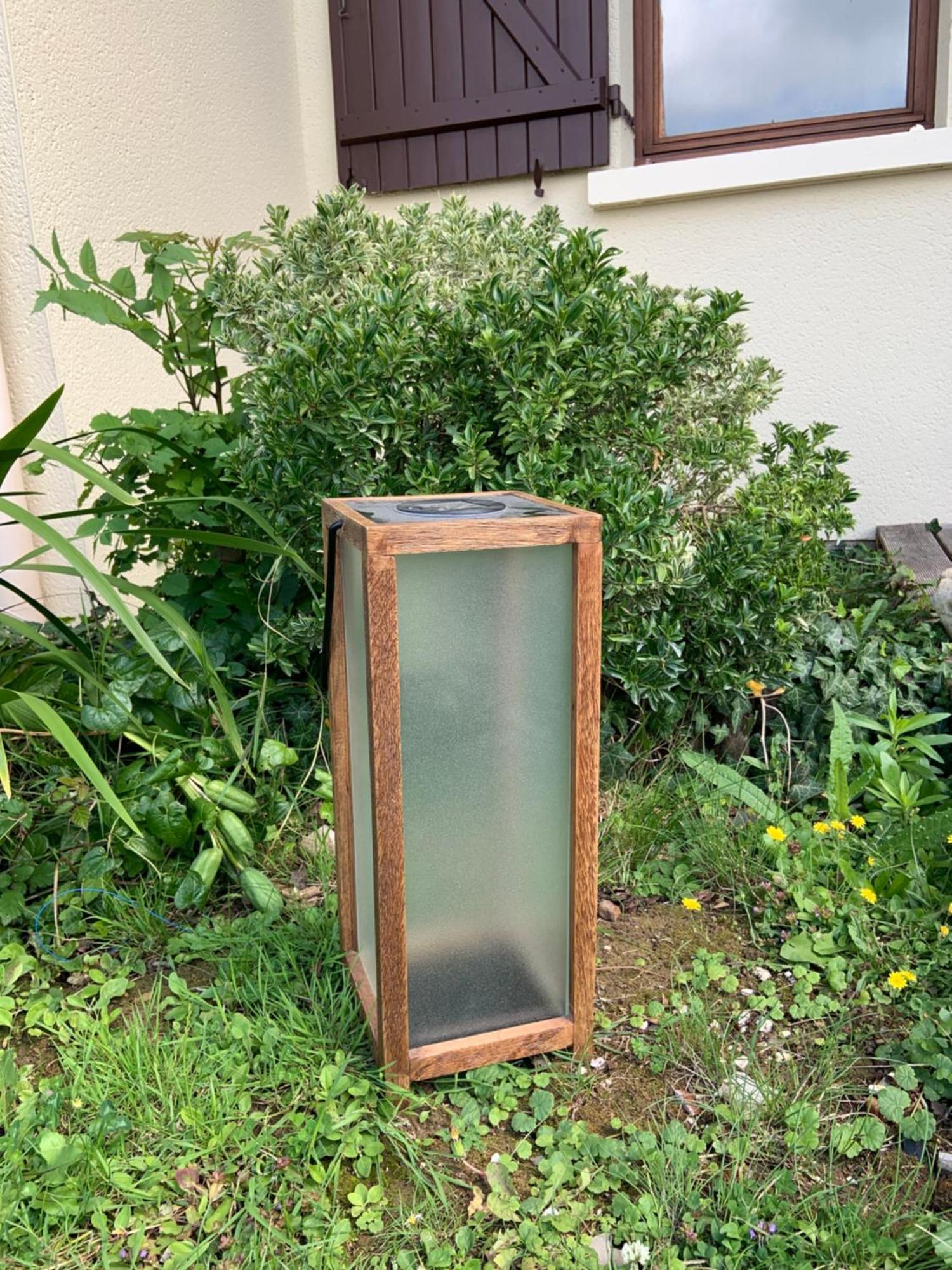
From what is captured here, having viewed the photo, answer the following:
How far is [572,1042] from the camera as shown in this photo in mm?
1393

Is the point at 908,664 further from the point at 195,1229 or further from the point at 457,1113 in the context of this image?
the point at 195,1229

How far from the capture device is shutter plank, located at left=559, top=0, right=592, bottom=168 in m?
3.15

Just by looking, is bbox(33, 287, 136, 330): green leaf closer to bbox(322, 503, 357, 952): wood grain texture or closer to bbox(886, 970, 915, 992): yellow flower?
bbox(322, 503, 357, 952): wood grain texture

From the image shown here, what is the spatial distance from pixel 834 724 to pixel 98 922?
1621mm

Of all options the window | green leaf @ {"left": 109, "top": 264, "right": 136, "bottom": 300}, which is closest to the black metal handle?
green leaf @ {"left": 109, "top": 264, "right": 136, "bottom": 300}

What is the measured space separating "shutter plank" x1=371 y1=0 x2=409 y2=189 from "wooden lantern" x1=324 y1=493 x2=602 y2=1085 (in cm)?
259

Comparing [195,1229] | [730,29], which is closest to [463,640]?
[195,1229]

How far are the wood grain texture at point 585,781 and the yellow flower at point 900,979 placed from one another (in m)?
0.48

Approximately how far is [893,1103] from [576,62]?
330 cm

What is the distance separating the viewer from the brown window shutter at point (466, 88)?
3.19m

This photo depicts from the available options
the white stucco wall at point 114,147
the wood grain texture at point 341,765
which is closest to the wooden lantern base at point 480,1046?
the wood grain texture at point 341,765

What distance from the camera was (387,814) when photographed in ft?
3.95

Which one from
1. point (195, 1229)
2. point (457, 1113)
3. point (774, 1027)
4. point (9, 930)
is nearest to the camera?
point (195, 1229)

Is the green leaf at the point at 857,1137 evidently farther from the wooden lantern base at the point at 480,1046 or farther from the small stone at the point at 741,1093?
the wooden lantern base at the point at 480,1046
